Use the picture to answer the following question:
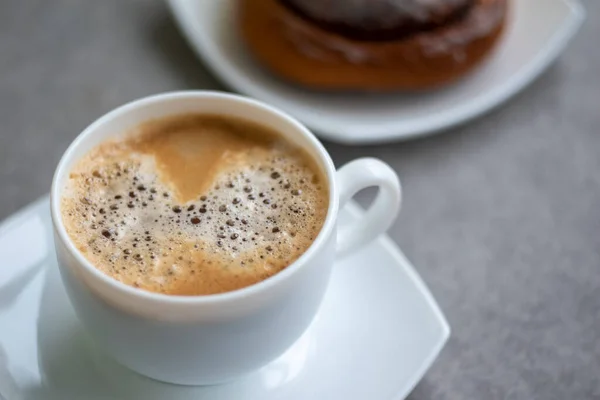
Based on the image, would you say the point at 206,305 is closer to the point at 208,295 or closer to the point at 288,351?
the point at 208,295

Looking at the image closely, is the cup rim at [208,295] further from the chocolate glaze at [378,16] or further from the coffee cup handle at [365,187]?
the chocolate glaze at [378,16]

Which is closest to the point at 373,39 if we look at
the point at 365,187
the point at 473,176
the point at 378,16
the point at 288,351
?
the point at 378,16

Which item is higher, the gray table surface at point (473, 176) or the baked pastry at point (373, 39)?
the baked pastry at point (373, 39)

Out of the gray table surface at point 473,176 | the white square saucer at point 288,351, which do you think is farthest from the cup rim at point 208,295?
the gray table surface at point 473,176

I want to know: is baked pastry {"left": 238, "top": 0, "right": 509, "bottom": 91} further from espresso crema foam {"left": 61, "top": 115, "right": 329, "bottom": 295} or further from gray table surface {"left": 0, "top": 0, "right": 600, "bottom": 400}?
espresso crema foam {"left": 61, "top": 115, "right": 329, "bottom": 295}

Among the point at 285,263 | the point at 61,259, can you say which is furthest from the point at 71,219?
the point at 285,263
